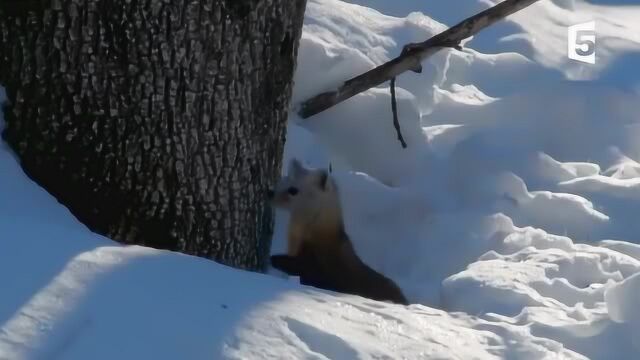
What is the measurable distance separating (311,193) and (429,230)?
60 centimetres

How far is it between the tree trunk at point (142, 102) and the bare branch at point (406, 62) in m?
1.62

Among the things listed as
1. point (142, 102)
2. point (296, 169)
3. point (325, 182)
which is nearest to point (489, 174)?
point (325, 182)

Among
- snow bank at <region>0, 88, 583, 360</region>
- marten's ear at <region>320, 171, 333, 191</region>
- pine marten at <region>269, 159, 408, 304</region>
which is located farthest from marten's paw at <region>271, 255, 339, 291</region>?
snow bank at <region>0, 88, 583, 360</region>

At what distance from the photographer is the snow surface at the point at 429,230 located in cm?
329

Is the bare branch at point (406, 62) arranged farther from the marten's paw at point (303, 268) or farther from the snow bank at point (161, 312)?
the snow bank at point (161, 312)

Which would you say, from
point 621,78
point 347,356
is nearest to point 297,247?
point 347,356

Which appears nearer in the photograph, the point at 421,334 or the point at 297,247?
the point at 421,334

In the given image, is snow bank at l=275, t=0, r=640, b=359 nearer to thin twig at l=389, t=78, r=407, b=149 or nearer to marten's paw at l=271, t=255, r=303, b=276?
thin twig at l=389, t=78, r=407, b=149

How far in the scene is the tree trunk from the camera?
13.3 ft

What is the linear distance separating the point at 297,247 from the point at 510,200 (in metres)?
1.12

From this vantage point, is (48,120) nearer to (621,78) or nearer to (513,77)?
(513,77)

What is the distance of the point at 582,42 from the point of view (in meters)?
8.48

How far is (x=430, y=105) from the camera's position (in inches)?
267

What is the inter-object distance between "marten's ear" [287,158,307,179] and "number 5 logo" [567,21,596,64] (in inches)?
122
